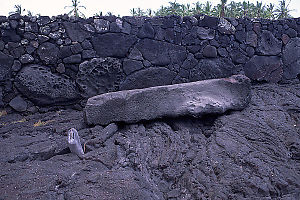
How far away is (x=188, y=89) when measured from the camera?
343cm

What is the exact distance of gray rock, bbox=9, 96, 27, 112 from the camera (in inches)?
161

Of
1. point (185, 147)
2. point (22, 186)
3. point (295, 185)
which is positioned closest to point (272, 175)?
point (295, 185)

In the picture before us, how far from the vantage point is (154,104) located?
129 inches

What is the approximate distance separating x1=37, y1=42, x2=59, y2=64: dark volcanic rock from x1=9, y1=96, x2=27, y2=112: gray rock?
774 mm

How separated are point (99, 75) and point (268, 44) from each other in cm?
365

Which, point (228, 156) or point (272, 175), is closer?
point (272, 175)

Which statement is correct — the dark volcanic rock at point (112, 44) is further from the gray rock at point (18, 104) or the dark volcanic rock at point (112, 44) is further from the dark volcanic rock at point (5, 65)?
the gray rock at point (18, 104)

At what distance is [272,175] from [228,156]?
43cm

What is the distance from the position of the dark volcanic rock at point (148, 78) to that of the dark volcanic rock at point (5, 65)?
1900 millimetres

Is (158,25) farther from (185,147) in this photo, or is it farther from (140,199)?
(140,199)

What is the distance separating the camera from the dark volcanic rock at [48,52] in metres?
4.13

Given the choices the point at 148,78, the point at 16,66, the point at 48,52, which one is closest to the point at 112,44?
the point at 148,78

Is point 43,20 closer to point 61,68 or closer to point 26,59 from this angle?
point 26,59

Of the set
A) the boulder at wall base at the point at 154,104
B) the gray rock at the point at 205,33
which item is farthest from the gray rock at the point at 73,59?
the gray rock at the point at 205,33
